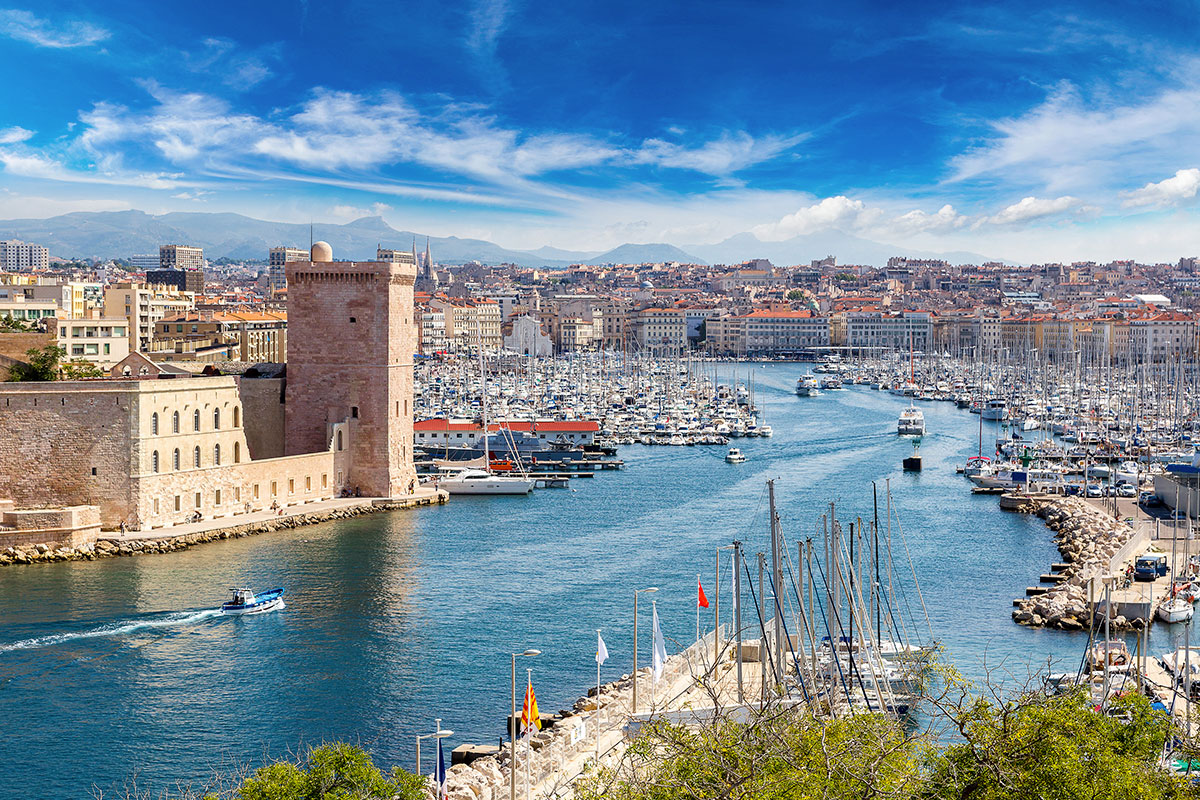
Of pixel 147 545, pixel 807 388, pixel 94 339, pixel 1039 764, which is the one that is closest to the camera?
pixel 1039 764

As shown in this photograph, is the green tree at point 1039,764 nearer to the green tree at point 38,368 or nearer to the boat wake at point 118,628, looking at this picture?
the boat wake at point 118,628

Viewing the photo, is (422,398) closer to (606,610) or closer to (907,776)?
(606,610)

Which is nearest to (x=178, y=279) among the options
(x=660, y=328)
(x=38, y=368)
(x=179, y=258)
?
(x=660, y=328)

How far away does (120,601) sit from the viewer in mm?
17750

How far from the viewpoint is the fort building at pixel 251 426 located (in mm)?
21828

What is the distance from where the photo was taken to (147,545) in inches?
834

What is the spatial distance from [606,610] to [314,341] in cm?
1127

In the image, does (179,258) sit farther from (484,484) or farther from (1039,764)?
(1039,764)

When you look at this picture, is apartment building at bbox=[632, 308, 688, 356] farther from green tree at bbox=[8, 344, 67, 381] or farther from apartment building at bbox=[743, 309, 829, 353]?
green tree at bbox=[8, 344, 67, 381]

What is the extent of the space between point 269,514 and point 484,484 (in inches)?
269

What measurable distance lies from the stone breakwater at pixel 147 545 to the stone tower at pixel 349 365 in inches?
91.4

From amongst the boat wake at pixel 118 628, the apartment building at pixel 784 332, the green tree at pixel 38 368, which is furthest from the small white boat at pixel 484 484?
the apartment building at pixel 784 332

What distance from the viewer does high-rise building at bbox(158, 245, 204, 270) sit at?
139m

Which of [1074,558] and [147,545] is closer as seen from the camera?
[147,545]
